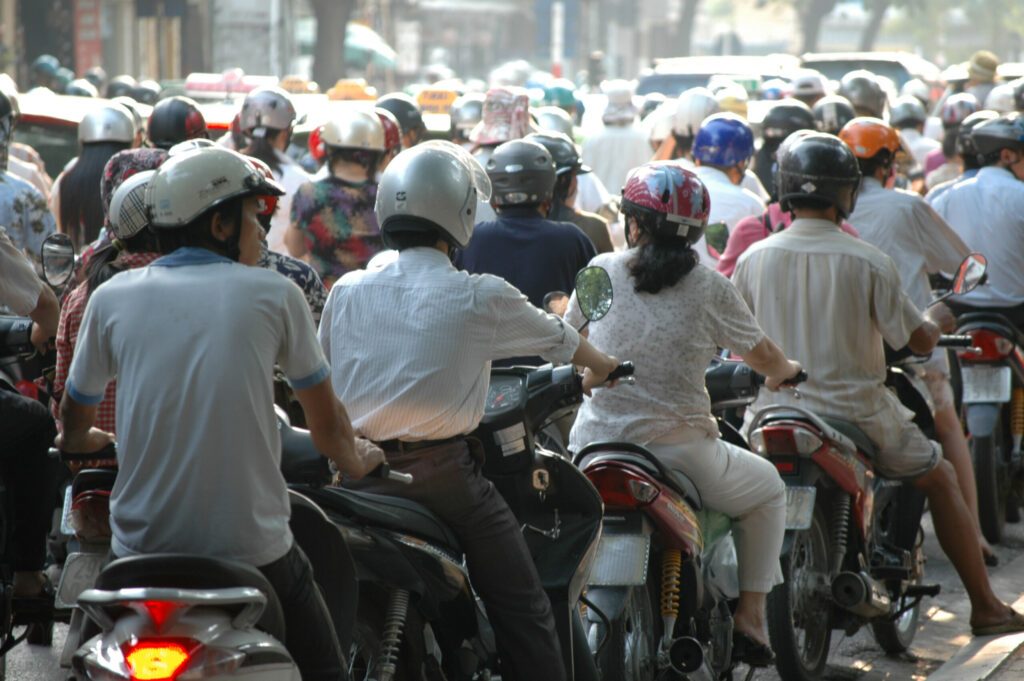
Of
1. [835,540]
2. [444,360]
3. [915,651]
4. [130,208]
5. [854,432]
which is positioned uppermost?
[130,208]

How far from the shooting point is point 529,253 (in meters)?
6.64

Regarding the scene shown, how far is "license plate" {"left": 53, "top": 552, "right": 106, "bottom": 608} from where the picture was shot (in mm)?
4277

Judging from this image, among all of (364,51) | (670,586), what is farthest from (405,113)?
(364,51)

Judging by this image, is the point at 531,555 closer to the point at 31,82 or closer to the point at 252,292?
the point at 252,292

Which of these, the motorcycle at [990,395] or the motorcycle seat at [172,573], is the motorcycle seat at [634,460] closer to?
the motorcycle seat at [172,573]

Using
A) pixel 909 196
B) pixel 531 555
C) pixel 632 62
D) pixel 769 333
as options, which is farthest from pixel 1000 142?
pixel 632 62

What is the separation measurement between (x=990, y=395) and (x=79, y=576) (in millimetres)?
4850

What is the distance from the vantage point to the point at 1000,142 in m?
8.35

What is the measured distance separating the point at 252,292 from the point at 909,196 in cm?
430

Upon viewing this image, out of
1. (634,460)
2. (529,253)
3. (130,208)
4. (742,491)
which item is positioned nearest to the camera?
(130,208)

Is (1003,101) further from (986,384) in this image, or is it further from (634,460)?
(634,460)

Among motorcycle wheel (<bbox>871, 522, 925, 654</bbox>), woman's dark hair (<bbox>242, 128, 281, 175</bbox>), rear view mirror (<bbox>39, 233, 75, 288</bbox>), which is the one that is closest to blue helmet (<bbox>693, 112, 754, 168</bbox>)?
woman's dark hair (<bbox>242, 128, 281, 175</bbox>)

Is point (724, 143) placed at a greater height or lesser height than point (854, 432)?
greater

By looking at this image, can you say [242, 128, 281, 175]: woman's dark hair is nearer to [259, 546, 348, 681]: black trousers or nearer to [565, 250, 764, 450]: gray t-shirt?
[565, 250, 764, 450]: gray t-shirt
